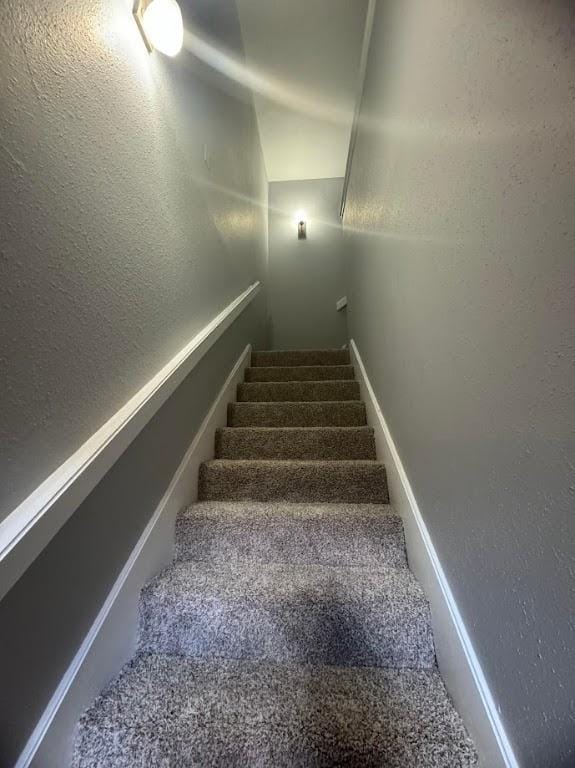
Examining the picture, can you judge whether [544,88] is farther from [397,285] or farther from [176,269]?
[176,269]

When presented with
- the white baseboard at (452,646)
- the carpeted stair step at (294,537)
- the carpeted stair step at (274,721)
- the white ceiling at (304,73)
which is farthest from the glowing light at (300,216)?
Result: the carpeted stair step at (274,721)

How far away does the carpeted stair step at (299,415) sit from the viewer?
204 cm

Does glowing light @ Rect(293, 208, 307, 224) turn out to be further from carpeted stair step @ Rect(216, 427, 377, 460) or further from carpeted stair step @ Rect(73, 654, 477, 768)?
carpeted stair step @ Rect(73, 654, 477, 768)

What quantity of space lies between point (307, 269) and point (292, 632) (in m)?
3.76

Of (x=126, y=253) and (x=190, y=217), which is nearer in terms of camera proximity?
(x=126, y=253)

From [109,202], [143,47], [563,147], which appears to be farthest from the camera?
[143,47]

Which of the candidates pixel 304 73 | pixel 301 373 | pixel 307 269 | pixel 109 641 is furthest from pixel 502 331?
pixel 307 269

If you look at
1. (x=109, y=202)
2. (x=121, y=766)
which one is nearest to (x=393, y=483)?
(x=121, y=766)

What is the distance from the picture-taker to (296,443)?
1.78m

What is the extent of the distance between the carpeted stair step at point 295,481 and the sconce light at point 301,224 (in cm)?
328

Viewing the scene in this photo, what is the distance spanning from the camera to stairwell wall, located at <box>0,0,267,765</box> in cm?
66

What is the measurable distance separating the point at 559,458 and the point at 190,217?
1.55 m

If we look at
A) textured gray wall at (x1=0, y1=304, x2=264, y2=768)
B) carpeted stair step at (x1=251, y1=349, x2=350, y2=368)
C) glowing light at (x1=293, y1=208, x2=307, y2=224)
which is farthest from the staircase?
glowing light at (x1=293, y1=208, x2=307, y2=224)

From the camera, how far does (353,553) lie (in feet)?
4.05
